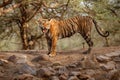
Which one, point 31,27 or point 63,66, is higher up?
point 31,27

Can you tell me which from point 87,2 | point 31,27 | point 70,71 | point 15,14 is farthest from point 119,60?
point 31,27

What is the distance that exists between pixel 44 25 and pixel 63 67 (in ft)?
5.31

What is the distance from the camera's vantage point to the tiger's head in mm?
9773

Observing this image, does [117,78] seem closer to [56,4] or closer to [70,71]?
[70,71]

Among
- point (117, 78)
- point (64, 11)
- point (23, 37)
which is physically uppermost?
point (64, 11)

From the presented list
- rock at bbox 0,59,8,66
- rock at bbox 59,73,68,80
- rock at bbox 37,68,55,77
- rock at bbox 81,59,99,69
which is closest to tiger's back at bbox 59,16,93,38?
rock at bbox 81,59,99,69

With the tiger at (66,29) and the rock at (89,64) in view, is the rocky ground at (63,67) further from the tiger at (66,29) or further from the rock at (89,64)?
the tiger at (66,29)

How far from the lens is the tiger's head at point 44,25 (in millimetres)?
9773

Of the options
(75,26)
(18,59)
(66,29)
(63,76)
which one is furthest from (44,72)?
(75,26)

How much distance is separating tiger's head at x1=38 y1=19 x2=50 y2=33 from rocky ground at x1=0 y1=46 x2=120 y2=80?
2.61ft

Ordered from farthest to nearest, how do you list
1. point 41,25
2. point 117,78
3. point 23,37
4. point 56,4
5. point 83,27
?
point 23,37 → point 56,4 → point 83,27 → point 41,25 → point 117,78

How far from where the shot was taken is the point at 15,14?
1947 centimetres

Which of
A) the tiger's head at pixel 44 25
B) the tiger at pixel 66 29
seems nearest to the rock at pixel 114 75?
the tiger at pixel 66 29

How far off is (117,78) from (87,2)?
35.5ft
